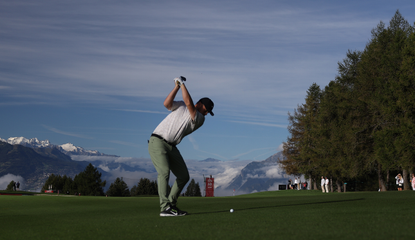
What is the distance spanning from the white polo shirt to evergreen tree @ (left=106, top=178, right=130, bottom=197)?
9985 cm

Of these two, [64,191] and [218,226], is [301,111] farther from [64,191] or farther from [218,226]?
[64,191]

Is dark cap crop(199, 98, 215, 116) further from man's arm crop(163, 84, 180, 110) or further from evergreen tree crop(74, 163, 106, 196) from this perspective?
evergreen tree crop(74, 163, 106, 196)

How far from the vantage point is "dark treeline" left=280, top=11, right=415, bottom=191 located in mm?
30188

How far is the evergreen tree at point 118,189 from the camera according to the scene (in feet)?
338

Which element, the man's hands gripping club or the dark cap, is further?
the dark cap

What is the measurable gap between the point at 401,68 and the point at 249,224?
97.6 ft

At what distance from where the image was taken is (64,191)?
10175cm

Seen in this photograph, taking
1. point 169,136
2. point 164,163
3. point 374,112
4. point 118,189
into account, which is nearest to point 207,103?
point 169,136

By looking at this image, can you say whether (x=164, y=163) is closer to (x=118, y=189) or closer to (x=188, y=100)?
(x=188, y=100)

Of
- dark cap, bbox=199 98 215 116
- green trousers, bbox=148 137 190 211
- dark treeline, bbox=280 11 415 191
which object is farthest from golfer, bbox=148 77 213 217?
dark treeline, bbox=280 11 415 191

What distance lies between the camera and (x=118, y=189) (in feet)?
344

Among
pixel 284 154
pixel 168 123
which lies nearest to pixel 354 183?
pixel 284 154

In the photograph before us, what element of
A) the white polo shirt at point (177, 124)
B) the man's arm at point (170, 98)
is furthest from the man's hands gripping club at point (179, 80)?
the white polo shirt at point (177, 124)

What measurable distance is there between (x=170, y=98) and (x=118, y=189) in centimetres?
10300
